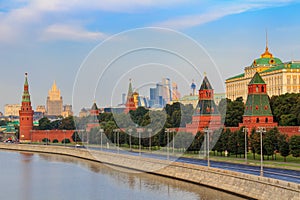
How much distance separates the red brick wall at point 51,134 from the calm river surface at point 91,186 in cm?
6190

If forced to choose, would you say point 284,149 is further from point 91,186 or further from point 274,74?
point 274,74

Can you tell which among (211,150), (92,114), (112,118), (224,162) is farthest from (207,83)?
(92,114)

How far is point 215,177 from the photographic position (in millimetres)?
44906

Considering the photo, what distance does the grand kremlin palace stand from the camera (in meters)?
121

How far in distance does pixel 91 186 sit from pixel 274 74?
81060mm

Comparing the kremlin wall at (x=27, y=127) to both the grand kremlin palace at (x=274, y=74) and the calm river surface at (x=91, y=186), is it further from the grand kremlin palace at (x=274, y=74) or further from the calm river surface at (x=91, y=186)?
the calm river surface at (x=91, y=186)

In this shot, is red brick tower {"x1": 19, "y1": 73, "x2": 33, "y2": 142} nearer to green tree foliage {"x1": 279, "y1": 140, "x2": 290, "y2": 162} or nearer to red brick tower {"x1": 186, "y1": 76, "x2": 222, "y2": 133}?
red brick tower {"x1": 186, "y1": 76, "x2": 222, "y2": 133}

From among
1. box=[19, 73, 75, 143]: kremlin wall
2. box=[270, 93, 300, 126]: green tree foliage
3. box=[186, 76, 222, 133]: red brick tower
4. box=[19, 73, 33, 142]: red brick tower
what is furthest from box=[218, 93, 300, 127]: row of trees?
box=[19, 73, 33, 142]: red brick tower

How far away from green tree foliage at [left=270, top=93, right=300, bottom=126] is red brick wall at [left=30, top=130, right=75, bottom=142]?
5529cm

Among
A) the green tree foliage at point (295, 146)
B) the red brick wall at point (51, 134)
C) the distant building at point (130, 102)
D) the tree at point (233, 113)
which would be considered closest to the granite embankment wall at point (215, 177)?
the green tree foliage at point (295, 146)

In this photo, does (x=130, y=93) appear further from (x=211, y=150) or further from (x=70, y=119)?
(x=211, y=150)

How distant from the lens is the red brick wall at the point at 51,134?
131 m

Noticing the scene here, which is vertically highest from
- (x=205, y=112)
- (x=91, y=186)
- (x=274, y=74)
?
(x=274, y=74)

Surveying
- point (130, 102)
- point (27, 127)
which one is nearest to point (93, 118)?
point (130, 102)
